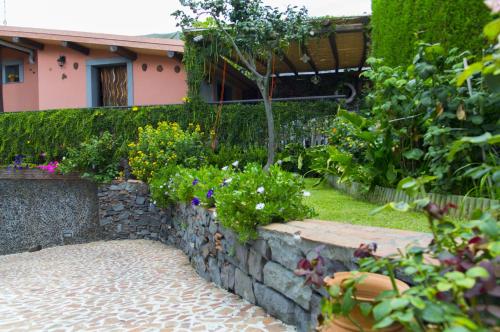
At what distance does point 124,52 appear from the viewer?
11.9 m

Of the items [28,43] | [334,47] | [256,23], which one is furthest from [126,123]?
[334,47]

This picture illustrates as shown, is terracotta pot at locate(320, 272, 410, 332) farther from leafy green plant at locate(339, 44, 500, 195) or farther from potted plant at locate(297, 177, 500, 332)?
leafy green plant at locate(339, 44, 500, 195)

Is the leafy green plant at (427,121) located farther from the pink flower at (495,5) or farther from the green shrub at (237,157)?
the green shrub at (237,157)

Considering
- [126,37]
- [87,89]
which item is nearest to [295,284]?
[126,37]

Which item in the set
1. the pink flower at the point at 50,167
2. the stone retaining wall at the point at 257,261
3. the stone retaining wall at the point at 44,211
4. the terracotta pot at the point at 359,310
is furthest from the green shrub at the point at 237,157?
the terracotta pot at the point at 359,310

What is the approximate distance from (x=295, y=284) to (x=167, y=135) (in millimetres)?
6059

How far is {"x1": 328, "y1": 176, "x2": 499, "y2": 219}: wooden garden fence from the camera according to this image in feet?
10.9

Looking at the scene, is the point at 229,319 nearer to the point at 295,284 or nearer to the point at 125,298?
the point at 295,284

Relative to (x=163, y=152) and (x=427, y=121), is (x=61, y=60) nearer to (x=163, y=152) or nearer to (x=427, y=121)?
(x=163, y=152)

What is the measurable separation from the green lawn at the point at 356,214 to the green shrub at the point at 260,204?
0.34 metres

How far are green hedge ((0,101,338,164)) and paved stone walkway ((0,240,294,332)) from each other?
3310mm

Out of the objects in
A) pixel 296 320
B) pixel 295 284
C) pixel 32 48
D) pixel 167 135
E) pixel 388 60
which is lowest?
pixel 296 320

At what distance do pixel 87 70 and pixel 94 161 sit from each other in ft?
14.6

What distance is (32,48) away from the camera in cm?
1305
